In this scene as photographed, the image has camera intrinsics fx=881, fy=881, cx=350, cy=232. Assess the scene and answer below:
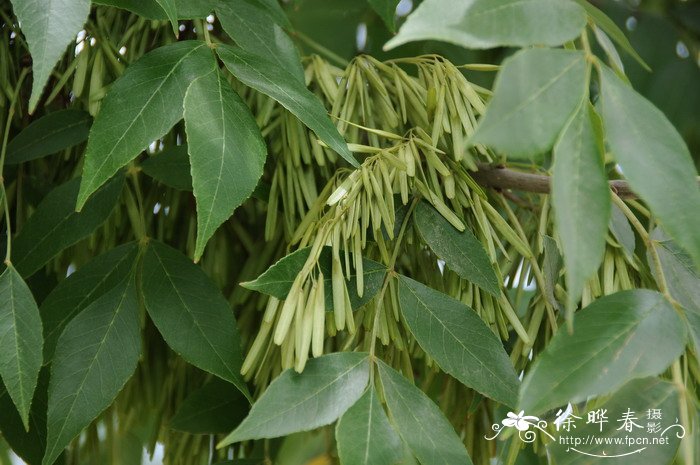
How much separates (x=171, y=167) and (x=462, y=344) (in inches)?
6.8

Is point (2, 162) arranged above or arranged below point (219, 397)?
above

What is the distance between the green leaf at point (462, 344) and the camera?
37cm

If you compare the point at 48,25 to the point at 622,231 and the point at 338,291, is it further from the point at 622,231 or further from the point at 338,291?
the point at 622,231

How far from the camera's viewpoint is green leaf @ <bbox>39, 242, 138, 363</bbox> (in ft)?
1.36

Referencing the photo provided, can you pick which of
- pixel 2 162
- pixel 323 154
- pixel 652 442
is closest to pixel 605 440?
pixel 652 442

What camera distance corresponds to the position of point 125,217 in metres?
0.48

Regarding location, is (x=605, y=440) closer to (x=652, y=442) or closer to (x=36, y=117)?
(x=652, y=442)

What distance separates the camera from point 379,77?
0.48 m

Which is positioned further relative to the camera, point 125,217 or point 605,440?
point 125,217

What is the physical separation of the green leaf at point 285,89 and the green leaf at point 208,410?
16cm

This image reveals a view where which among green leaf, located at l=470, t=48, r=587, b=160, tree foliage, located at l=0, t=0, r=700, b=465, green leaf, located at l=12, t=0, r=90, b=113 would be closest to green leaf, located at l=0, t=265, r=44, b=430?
tree foliage, located at l=0, t=0, r=700, b=465

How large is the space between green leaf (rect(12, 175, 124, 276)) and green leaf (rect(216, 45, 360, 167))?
96 millimetres

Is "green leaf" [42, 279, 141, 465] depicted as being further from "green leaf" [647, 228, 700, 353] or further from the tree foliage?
"green leaf" [647, 228, 700, 353]

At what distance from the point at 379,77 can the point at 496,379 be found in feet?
0.61
